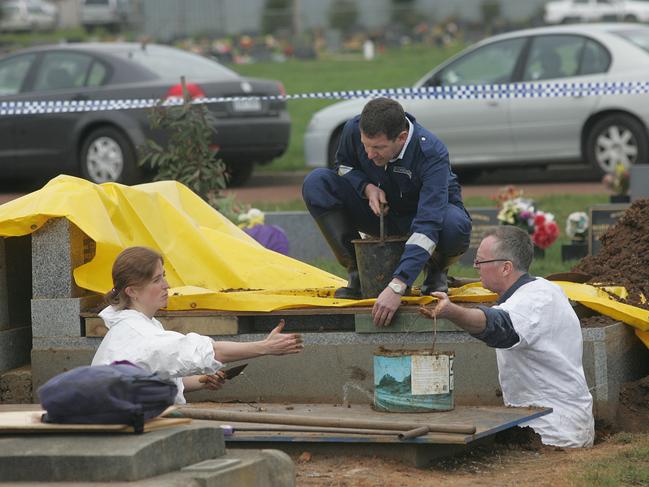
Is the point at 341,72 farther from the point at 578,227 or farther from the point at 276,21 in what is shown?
the point at 578,227

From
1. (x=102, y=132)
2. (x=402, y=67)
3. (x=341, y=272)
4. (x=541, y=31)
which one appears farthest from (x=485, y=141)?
(x=402, y=67)

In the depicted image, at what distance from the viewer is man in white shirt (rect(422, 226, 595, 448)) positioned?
673cm

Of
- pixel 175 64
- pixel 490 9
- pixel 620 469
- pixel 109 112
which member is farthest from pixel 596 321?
pixel 490 9

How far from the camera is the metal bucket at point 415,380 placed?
6652 mm

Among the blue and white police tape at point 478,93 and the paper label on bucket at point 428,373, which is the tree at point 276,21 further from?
the paper label on bucket at point 428,373

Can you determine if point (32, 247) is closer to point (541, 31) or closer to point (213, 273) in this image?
point (213, 273)

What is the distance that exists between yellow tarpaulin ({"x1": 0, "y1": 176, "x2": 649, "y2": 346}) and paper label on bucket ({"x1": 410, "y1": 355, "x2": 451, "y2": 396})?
65 cm

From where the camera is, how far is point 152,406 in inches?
207

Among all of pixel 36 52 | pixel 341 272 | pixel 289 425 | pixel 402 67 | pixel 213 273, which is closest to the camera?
pixel 289 425

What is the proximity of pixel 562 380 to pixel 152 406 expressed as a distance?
93.0 inches

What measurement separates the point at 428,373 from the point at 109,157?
9459 mm

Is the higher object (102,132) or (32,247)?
(102,132)

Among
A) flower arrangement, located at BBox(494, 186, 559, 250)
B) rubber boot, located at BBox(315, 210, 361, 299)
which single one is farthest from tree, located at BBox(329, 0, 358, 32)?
rubber boot, located at BBox(315, 210, 361, 299)

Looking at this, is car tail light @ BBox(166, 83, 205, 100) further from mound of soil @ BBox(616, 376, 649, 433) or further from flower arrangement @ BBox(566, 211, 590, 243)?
mound of soil @ BBox(616, 376, 649, 433)
